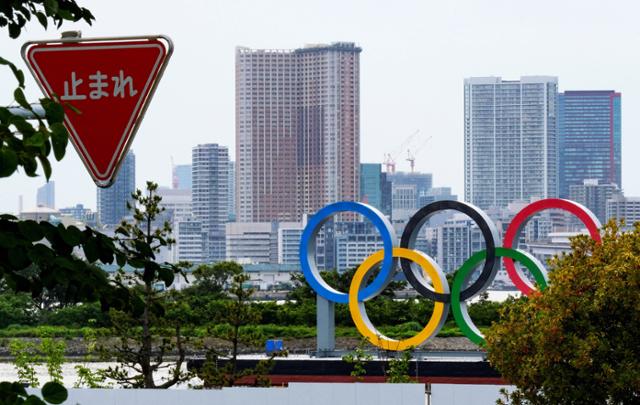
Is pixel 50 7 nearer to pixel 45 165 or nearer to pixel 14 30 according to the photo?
pixel 14 30

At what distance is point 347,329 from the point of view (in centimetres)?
4047

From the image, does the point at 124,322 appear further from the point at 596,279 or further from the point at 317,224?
the point at 596,279

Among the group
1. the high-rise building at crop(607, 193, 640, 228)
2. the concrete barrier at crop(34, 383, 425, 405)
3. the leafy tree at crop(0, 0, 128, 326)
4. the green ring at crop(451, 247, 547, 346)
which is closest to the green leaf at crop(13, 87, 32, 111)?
the leafy tree at crop(0, 0, 128, 326)

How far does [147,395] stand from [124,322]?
4257 millimetres

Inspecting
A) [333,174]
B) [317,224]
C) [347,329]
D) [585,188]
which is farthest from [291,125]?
[317,224]

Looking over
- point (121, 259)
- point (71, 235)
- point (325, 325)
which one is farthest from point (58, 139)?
point (325, 325)

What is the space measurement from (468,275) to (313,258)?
2798mm

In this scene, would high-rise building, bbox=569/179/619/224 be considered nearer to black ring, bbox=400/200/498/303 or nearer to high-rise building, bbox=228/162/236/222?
high-rise building, bbox=228/162/236/222

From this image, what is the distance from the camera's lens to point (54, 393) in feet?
8.42

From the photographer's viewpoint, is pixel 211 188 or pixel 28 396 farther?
pixel 211 188

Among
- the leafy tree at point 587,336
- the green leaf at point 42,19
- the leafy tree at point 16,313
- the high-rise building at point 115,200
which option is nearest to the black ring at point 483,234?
the leafy tree at point 587,336

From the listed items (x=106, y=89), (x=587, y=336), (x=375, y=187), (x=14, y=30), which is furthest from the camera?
(x=375, y=187)

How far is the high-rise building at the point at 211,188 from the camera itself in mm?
174750

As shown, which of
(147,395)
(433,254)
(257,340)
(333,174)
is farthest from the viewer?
(433,254)
